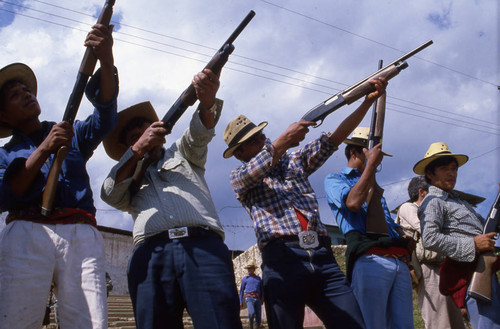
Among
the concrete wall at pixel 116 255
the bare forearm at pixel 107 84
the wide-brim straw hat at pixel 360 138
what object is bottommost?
Answer: the wide-brim straw hat at pixel 360 138

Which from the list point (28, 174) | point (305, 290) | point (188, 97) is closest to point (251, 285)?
point (305, 290)

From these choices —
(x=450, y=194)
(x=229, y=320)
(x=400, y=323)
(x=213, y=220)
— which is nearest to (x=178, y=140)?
(x=213, y=220)

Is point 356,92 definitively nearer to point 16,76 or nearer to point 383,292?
point 383,292

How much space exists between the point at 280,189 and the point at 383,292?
109 cm

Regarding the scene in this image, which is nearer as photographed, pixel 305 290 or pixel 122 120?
pixel 305 290

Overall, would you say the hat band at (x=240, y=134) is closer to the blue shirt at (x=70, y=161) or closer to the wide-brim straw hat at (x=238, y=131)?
the wide-brim straw hat at (x=238, y=131)

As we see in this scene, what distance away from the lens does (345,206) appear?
409cm

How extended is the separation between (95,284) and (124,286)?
2853cm

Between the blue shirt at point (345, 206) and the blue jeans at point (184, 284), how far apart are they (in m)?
1.40

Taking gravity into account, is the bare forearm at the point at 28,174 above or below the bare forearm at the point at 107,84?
below

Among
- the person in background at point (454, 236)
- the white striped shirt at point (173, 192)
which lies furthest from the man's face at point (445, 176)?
the white striped shirt at point (173, 192)

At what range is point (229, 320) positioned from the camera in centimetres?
286

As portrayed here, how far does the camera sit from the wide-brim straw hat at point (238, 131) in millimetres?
3939

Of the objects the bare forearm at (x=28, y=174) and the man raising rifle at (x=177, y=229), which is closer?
the man raising rifle at (x=177, y=229)
